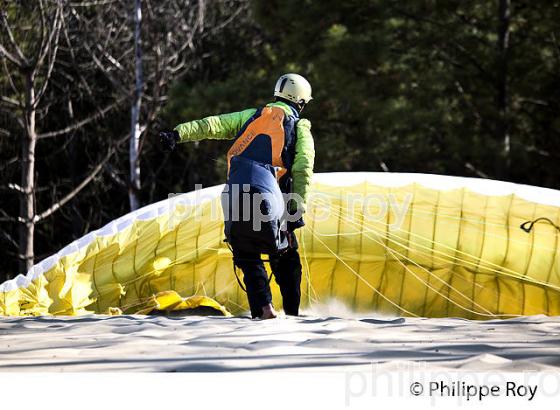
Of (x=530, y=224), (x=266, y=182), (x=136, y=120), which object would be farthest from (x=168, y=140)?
(x=136, y=120)

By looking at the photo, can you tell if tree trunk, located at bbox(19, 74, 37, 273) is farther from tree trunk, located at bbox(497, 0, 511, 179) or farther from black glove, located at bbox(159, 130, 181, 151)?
black glove, located at bbox(159, 130, 181, 151)

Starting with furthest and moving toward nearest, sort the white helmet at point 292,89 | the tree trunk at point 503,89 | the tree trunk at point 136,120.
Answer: the tree trunk at point 136,120 → the tree trunk at point 503,89 → the white helmet at point 292,89

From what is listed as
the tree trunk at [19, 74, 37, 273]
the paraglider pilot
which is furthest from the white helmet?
the tree trunk at [19, 74, 37, 273]

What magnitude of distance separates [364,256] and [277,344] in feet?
10.8

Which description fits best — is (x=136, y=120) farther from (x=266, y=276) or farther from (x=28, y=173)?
(x=266, y=276)

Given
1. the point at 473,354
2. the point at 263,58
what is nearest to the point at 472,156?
the point at 263,58

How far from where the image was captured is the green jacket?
18.2 feet

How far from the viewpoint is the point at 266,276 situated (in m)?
5.41

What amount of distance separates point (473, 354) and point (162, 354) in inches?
44.0

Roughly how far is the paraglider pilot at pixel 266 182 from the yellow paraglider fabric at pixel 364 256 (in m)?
1.51

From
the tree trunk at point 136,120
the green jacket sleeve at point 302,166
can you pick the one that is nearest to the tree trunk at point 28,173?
the tree trunk at point 136,120
